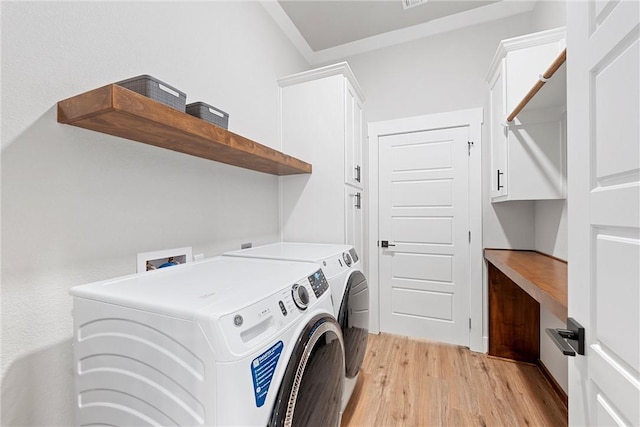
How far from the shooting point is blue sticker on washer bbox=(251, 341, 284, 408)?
2.03 ft

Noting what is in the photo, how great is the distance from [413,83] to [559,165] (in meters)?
1.49

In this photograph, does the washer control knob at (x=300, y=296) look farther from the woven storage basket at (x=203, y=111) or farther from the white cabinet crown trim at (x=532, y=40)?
the white cabinet crown trim at (x=532, y=40)

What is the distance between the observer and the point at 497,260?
1953mm

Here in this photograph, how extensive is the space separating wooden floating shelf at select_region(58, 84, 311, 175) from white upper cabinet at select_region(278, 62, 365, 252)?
741 mm

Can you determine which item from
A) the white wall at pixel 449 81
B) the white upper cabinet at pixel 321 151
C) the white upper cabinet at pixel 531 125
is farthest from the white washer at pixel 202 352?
the white wall at pixel 449 81

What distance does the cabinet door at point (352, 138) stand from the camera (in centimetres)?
216

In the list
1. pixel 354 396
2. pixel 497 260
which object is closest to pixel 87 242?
pixel 354 396

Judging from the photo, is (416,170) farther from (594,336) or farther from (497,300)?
(594,336)

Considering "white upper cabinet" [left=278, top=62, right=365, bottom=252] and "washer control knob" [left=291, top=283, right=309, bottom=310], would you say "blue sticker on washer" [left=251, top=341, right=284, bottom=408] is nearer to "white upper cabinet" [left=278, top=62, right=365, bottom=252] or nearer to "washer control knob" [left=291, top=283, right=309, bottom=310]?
"washer control knob" [left=291, top=283, right=309, bottom=310]

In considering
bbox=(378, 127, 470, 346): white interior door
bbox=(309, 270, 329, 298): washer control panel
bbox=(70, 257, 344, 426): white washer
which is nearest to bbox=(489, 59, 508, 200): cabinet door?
bbox=(378, 127, 470, 346): white interior door

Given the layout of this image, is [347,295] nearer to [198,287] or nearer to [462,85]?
[198,287]

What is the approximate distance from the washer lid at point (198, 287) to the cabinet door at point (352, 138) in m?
1.21

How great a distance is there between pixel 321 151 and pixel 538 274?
5.37 feet

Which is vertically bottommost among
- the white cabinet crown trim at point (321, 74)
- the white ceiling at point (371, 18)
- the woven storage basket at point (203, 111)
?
the woven storage basket at point (203, 111)
